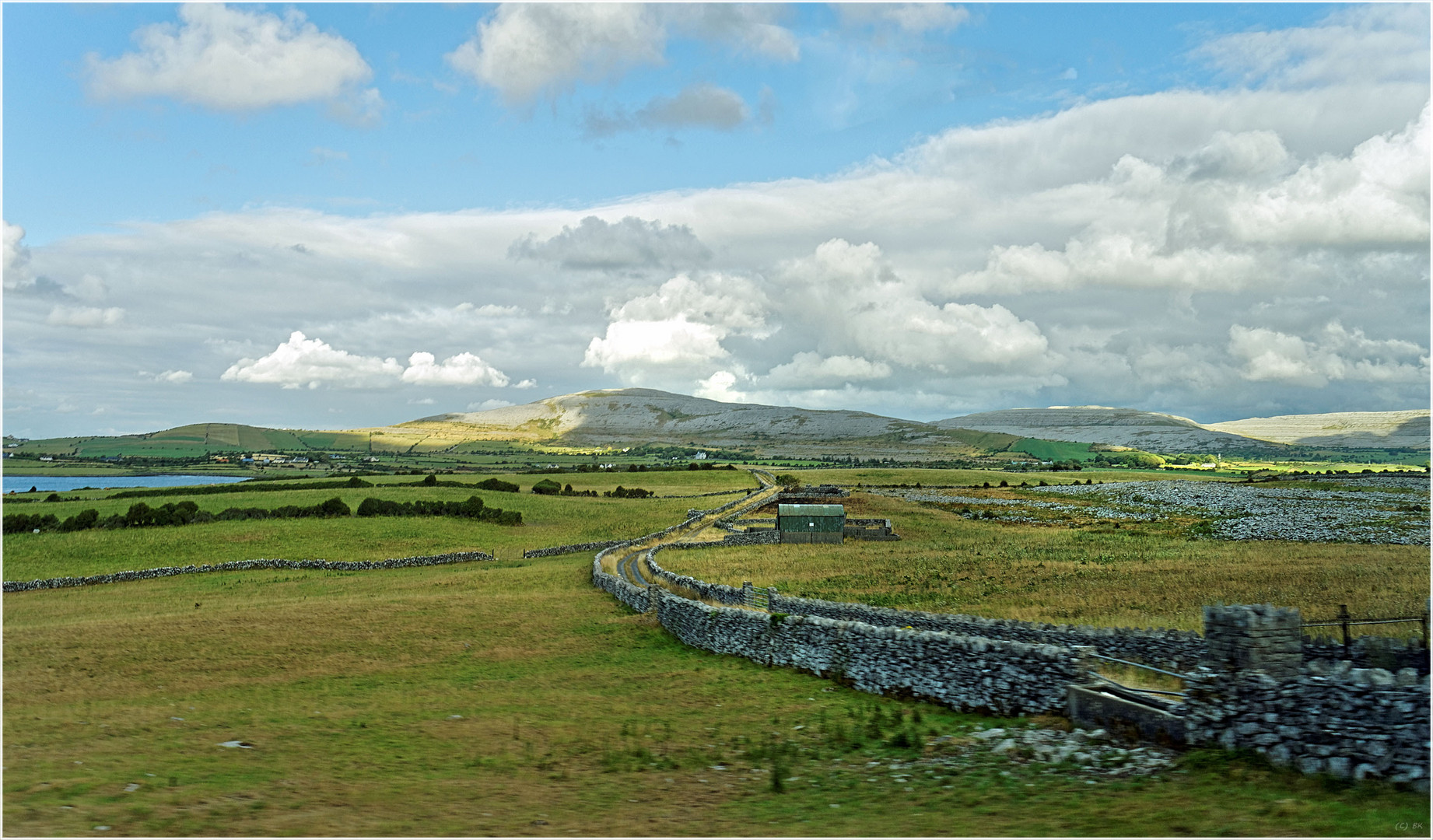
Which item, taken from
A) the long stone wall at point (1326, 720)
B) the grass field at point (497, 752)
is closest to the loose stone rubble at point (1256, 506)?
the grass field at point (497, 752)

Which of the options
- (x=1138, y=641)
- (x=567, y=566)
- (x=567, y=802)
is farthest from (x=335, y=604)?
(x=1138, y=641)

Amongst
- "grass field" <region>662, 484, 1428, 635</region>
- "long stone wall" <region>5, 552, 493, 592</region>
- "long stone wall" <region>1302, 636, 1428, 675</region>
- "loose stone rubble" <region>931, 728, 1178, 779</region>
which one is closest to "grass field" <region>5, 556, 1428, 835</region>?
"loose stone rubble" <region>931, 728, 1178, 779</region>

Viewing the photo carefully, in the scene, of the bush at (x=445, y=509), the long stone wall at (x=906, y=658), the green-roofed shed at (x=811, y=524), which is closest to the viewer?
the long stone wall at (x=906, y=658)

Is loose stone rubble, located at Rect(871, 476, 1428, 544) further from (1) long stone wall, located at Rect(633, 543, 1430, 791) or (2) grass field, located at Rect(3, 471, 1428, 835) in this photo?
(1) long stone wall, located at Rect(633, 543, 1430, 791)

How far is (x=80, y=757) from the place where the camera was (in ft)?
47.2

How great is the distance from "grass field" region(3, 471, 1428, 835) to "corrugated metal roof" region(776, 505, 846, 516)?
21.1 metres

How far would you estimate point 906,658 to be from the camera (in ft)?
64.1

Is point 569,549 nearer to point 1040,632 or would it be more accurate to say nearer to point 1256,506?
point 1040,632

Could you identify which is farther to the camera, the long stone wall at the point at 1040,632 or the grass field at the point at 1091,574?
the grass field at the point at 1091,574

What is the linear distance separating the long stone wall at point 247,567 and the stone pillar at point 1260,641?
57006 mm

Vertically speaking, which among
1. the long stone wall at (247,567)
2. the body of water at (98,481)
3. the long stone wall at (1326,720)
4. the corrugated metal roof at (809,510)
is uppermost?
the long stone wall at (1326,720)

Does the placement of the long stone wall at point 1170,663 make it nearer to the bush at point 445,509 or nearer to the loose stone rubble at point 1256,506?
the loose stone rubble at point 1256,506

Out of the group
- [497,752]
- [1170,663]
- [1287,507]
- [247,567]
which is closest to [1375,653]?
[1170,663]

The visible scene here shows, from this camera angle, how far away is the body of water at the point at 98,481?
159 meters
